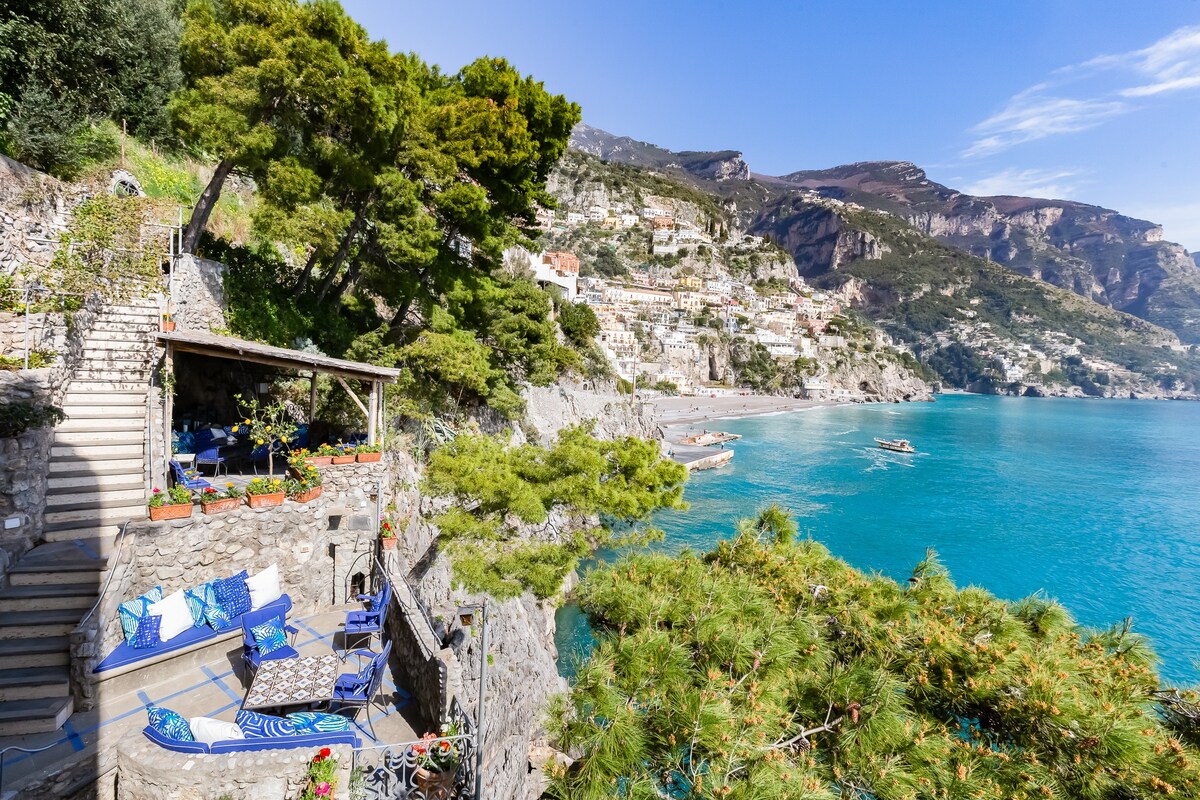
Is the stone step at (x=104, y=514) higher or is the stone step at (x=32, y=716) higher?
the stone step at (x=104, y=514)

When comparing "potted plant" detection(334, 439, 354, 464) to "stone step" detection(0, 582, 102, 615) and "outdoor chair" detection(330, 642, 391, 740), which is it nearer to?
"stone step" detection(0, 582, 102, 615)

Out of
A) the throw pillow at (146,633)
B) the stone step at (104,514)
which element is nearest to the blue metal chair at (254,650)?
the throw pillow at (146,633)

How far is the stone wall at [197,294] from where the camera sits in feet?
34.5

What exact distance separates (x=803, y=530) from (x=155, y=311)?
99.6 feet

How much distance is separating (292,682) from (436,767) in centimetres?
172

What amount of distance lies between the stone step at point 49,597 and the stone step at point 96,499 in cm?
137

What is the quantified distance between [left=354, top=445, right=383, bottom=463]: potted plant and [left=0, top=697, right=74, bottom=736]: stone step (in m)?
4.08

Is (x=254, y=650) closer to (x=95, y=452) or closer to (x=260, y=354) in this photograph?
(x=260, y=354)

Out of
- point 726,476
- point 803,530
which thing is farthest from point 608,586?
point 726,476

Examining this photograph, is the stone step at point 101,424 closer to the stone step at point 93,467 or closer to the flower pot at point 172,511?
the stone step at point 93,467

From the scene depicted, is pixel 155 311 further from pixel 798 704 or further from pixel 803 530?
pixel 803 530

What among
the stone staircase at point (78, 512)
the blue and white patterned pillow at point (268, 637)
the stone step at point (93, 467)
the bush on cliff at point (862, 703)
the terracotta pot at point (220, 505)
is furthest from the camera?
the stone step at point (93, 467)

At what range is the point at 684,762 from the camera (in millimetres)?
4227

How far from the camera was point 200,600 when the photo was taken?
635cm
